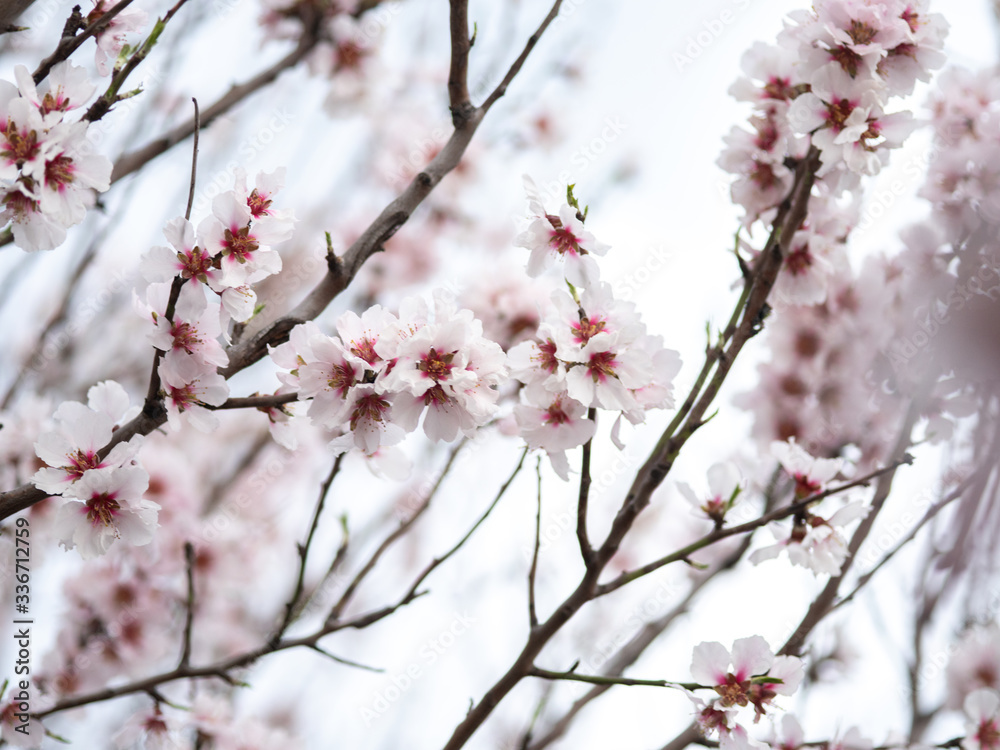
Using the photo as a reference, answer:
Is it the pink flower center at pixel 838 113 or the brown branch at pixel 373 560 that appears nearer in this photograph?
the pink flower center at pixel 838 113

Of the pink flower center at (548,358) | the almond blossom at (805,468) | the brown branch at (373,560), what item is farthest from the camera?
the brown branch at (373,560)

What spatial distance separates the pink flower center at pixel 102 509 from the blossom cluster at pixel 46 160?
38 cm

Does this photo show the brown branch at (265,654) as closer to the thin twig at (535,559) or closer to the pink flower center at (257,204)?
the thin twig at (535,559)

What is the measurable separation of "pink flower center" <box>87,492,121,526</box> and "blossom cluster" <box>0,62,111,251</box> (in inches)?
14.8

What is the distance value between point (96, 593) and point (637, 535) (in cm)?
349

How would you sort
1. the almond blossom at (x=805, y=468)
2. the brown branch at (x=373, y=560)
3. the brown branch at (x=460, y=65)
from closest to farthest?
the brown branch at (x=460, y=65) < the almond blossom at (x=805, y=468) < the brown branch at (x=373, y=560)

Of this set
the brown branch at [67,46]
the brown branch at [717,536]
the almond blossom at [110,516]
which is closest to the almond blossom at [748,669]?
the brown branch at [717,536]

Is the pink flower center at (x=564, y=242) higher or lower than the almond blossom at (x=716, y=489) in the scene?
higher

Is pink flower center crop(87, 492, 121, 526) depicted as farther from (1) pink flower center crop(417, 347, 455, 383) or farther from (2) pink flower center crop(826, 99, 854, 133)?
(2) pink flower center crop(826, 99, 854, 133)

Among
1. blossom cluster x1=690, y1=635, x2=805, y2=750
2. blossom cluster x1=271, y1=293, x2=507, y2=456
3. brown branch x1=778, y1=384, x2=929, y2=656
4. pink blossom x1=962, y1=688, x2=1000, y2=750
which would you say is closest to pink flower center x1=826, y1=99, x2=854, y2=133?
brown branch x1=778, y1=384, x2=929, y2=656

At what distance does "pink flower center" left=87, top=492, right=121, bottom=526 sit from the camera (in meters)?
1.09

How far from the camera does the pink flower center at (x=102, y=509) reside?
109 cm

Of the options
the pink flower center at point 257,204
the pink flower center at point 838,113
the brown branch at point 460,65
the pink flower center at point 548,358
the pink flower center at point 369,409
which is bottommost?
the pink flower center at point 369,409

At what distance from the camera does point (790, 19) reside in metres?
1.44
